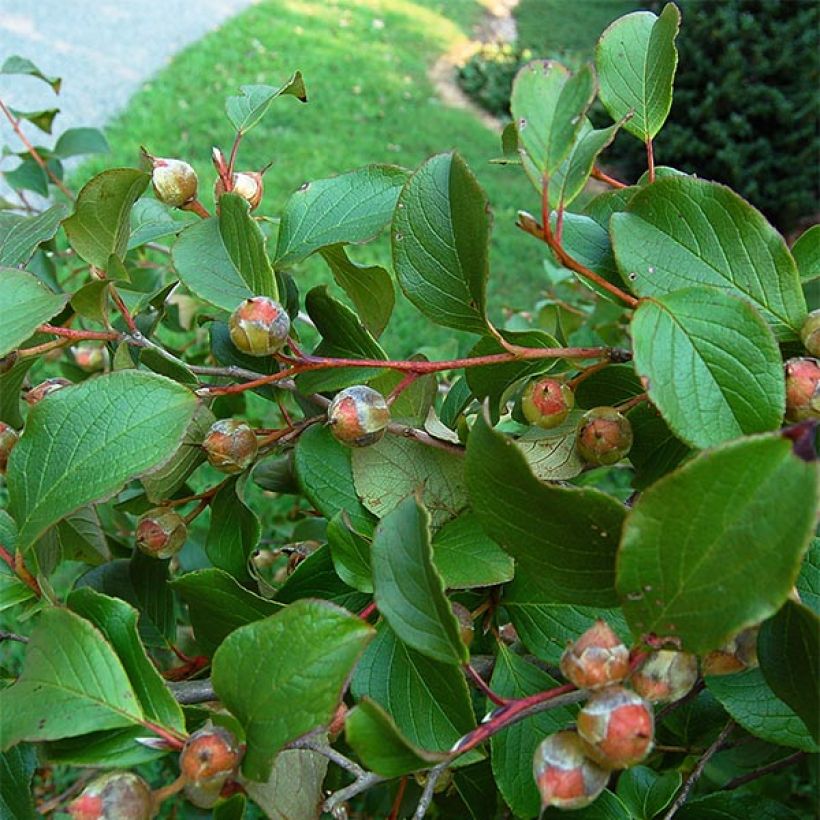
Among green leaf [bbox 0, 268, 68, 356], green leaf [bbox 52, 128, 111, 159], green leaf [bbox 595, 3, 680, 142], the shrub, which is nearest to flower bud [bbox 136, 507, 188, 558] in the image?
the shrub

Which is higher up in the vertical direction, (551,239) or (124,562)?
(551,239)

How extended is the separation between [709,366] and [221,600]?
402 mm

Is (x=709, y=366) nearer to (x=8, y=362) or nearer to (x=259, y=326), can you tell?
(x=259, y=326)

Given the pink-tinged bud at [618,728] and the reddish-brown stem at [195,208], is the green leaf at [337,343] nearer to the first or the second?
the reddish-brown stem at [195,208]

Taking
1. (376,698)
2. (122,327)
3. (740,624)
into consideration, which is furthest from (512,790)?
(122,327)

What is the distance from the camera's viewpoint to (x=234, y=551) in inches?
33.3

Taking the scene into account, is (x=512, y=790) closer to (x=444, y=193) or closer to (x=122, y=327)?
(x=444, y=193)

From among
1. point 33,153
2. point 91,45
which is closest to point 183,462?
point 33,153

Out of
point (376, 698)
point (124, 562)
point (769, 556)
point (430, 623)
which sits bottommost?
point (124, 562)

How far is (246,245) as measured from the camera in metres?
0.74

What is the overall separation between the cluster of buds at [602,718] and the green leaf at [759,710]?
139mm

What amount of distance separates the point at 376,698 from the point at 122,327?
0.49 m

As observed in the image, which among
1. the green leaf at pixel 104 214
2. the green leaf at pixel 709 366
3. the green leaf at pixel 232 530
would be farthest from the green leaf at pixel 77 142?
the green leaf at pixel 709 366

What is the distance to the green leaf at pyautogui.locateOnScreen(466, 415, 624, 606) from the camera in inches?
20.5
